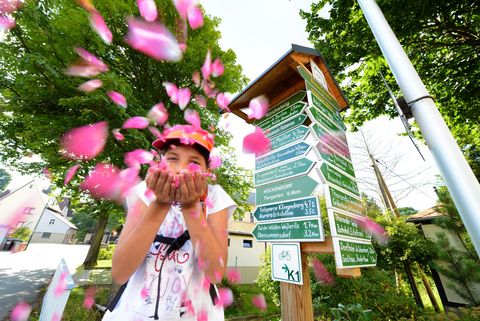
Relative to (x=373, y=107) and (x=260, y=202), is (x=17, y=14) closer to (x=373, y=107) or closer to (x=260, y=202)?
(x=260, y=202)

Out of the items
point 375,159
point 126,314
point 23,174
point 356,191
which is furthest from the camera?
point 375,159

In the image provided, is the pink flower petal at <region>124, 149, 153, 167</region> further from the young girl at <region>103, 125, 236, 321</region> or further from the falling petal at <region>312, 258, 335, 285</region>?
the falling petal at <region>312, 258, 335, 285</region>

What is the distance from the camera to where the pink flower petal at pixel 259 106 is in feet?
11.3

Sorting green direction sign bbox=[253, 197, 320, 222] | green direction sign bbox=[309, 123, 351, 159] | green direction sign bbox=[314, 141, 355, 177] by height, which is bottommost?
green direction sign bbox=[253, 197, 320, 222]

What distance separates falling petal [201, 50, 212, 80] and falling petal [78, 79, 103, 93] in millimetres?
3996

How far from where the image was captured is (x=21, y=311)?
23.8 ft

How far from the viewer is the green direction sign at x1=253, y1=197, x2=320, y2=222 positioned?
2273 millimetres

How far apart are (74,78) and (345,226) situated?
723cm

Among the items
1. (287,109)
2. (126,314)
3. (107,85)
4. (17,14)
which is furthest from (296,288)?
(17,14)

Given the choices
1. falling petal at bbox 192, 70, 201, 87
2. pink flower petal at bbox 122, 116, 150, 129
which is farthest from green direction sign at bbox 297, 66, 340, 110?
falling petal at bbox 192, 70, 201, 87

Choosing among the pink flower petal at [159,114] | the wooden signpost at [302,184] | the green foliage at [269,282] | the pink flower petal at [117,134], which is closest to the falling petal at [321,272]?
the green foliage at [269,282]

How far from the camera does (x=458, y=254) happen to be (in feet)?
22.1

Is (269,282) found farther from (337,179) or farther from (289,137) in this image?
(289,137)

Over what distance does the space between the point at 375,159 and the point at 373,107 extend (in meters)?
11.5
